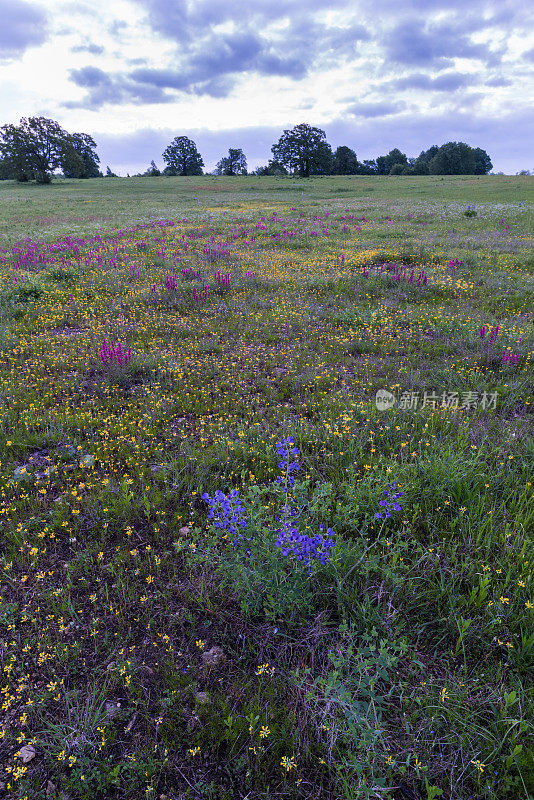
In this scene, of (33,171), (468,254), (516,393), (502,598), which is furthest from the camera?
(33,171)

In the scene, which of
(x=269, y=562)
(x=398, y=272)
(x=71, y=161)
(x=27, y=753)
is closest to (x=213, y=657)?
(x=269, y=562)

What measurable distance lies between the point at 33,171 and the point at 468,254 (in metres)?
89.4

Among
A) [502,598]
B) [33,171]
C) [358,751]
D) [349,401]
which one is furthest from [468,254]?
[33,171]

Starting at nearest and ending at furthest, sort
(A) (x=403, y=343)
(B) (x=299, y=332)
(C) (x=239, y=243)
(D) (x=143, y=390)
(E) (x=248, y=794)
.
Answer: (E) (x=248, y=794) → (D) (x=143, y=390) → (A) (x=403, y=343) → (B) (x=299, y=332) → (C) (x=239, y=243)

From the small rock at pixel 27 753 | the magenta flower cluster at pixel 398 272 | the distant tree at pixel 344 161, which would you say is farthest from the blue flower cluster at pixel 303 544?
the distant tree at pixel 344 161

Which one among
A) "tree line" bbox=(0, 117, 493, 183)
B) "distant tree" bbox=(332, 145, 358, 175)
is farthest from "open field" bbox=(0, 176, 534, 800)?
"distant tree" bbox=(332, 145, 358, 175)

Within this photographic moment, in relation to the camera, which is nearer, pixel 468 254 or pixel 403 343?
pixel 403 343

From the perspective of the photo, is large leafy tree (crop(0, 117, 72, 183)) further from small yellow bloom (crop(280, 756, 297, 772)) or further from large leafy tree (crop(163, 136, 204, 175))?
small yellow bloom (crop(280, 756, 297, 772))

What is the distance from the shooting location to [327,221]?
22906mm

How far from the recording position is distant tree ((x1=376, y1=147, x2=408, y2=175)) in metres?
135

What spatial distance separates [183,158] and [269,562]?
12907 centimetres

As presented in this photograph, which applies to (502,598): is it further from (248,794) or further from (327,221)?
(327,221)

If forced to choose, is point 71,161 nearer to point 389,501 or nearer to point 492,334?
point 492,334

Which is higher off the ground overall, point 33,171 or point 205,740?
point 33,171
